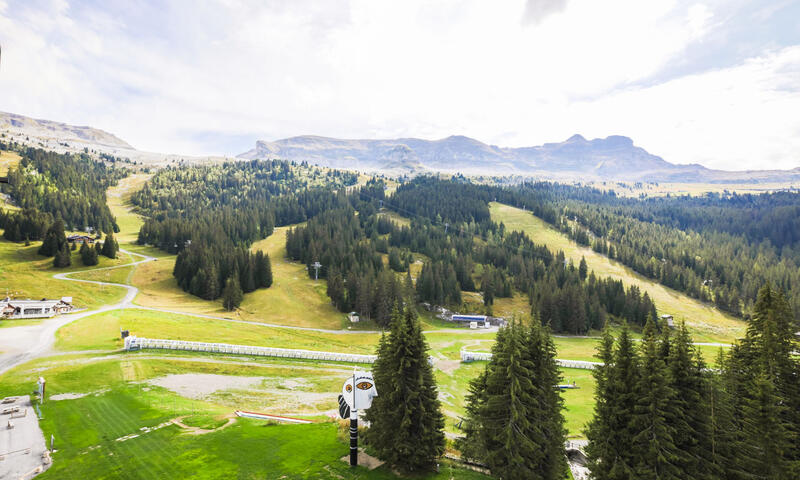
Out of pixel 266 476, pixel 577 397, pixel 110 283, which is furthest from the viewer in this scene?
pixel 110 283

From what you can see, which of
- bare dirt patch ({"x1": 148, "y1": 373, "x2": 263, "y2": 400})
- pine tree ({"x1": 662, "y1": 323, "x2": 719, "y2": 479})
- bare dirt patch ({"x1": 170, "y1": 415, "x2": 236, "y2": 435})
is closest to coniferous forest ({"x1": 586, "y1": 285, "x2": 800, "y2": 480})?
pine tree ({"x1": 662, "y1": 323, "x2": 719, "y2": 479})

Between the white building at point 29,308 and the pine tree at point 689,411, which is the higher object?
the pine tree at point 689,411

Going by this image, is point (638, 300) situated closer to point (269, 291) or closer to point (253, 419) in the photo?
point (269, 291)

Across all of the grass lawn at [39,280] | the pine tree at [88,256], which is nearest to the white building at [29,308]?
the grass lawn at [39,280]

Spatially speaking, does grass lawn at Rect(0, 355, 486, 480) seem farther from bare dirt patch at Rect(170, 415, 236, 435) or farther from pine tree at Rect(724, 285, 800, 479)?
pine tree at Rect(724, 285, 800, 479)

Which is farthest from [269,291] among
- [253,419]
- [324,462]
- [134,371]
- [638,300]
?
[638,300]

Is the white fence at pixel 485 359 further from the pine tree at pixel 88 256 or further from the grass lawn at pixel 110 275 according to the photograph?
the pine tree at pixel 88 256
